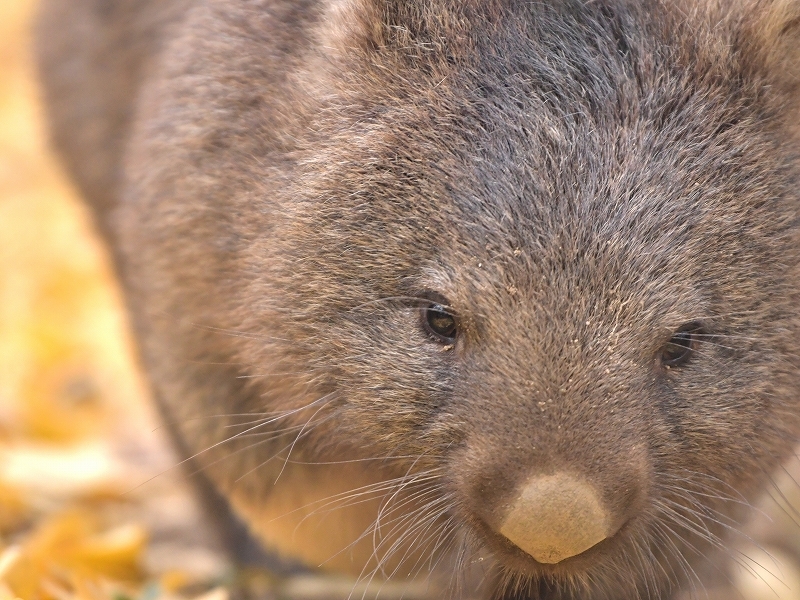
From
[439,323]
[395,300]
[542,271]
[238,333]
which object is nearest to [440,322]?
[439,323]

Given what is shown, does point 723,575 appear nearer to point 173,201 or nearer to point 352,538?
point 352,538

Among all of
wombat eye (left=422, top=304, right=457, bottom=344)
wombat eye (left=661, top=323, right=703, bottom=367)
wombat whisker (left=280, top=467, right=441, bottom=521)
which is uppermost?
wombat eye (left=422, top=304, right=457, bottom=344)

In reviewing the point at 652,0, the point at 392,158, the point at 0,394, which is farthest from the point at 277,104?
the point at 0,394

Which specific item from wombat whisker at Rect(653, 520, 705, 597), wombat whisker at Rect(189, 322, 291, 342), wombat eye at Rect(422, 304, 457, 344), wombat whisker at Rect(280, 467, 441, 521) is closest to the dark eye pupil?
wombat eye at Rect(422, 304, 457, 344)

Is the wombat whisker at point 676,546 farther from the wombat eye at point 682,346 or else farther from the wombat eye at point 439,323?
the wombat eye at point 439,323

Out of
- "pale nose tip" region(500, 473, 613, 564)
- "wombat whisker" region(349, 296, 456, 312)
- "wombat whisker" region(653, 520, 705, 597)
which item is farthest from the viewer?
"wombat whisker" region(653, 520, 705, 597)

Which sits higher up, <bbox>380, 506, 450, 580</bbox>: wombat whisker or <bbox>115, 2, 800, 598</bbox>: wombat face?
<bbox>115, 2, 800, 598</bbox>: wombat face

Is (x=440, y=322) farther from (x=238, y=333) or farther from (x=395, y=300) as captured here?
(x=238, y=333)

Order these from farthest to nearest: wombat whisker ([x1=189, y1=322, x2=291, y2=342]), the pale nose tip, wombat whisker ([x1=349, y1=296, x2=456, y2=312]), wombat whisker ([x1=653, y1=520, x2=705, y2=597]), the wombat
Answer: wombat whisker ([x1=189, y1=322, x2=291, y2=342]) < wombat whisker ([x1=653, y1=520, x2=705, y2=597]) < wombat whisker ([x1=349, y1=296, x2=456, y2=312]) < the wombat < the pale nose tip

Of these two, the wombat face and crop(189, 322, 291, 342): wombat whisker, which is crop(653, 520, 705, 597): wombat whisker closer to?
the wombat face
